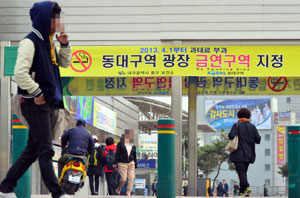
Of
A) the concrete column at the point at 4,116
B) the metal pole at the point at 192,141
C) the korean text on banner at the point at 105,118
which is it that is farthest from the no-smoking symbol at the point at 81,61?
the korean text on banner at the point at 105,118

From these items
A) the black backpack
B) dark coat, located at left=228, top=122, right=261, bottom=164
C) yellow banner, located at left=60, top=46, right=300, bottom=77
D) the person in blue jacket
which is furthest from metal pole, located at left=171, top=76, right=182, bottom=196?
dark coat, located at left=228, top=122, right=261, bottom=164

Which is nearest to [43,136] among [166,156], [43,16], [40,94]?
[40,94]

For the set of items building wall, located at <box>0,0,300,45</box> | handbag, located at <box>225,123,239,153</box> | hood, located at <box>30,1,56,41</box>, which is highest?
building wall, located at <box>0,0,300,45</box>

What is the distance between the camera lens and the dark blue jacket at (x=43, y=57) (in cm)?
530

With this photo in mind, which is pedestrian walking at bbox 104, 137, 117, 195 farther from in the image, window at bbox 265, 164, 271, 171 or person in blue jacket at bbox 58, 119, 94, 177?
window at bbox 265, 164, 271, 171

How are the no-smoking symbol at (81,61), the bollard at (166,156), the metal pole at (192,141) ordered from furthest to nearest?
the metal pole at (192,141)
the no-smoking symbol at (81,61)
the bollard at (166,156)

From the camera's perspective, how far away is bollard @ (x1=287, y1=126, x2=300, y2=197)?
7887 mm

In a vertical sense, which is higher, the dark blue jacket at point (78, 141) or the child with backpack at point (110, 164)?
the dark blue jacket at point (78, 141)

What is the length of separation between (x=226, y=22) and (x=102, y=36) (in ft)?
9.17

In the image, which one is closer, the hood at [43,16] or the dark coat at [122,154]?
the hood at [43,16]

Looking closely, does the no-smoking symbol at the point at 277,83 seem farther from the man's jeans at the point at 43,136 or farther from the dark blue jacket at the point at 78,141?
the man's jeans at the point at 43,136

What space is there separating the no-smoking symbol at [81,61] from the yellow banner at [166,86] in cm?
94

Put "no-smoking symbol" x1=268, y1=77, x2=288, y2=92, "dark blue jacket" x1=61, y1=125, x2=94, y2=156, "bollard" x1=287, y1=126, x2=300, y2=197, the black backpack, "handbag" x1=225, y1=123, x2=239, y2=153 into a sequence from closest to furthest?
"bollard" x1=287, y1=126, x2=300, y2=197
"handbag" x1=225, y1=123, x2=239, y2=153
"dark blue jacket" x1=61, y1=125, x2=94, y2=156
the black backpack
"no-smoking symbol" x1=268, y1=77, x2=288, y2=92

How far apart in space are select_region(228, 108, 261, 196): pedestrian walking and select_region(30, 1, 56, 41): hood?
15.8 ft
